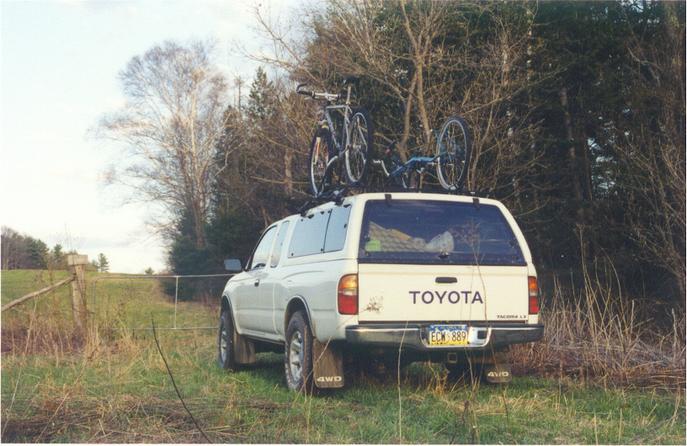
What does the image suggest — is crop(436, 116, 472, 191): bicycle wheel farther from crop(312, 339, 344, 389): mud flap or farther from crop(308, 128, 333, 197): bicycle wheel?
crop(312, 339, 344, 389): mud flap

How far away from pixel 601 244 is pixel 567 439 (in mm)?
17062

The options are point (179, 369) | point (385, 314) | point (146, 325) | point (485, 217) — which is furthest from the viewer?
point (146, 325)

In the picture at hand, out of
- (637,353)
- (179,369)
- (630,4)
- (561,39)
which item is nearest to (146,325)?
(179,369)

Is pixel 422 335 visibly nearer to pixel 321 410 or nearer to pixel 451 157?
pixel 321 410

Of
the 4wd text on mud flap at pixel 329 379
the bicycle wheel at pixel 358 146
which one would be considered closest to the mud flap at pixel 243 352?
the bicycle wheel at pixel 358 146

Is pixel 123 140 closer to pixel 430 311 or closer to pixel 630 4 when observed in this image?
pixel 630 4

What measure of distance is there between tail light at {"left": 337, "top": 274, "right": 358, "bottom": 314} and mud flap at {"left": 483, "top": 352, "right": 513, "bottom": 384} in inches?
69.2

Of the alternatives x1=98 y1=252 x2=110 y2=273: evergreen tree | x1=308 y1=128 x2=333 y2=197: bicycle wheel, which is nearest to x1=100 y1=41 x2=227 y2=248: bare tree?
x1=98 y1=252 x2=110 y2=273: evergreen tree

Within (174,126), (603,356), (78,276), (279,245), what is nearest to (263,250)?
(279,245)

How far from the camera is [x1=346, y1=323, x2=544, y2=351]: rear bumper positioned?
670 cm

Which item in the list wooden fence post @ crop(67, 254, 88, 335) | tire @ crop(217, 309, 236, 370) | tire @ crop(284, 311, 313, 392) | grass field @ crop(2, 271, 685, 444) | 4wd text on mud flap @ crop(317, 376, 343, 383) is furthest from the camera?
wooden fence post @ crop(67, 254, 88, 335)

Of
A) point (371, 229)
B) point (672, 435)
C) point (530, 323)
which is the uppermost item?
point (371, 229)

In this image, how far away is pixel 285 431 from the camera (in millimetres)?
5840

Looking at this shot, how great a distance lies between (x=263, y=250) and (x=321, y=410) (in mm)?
3547
